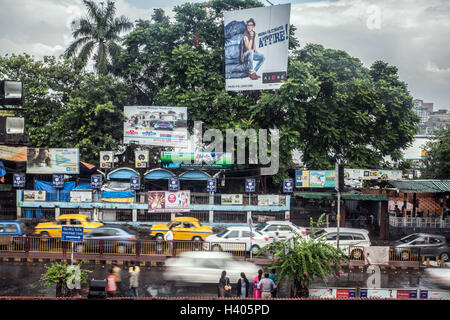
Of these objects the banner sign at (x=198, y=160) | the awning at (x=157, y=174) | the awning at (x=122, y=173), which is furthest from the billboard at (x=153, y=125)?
the awning at (x=122, y=173)

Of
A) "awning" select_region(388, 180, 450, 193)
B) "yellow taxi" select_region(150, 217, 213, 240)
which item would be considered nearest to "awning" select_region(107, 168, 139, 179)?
"yellow taxi" select_region(150, 217, 213, 240)

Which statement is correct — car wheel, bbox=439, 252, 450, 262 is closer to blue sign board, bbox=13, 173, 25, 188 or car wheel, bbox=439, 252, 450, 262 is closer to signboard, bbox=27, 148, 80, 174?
signboard, bbox=27, 148, 80, 174

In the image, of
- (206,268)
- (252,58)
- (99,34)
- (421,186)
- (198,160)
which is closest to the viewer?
(206,268)

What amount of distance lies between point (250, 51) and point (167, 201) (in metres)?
11.8

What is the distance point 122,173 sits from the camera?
82.9 feet

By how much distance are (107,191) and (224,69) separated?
1235 centimetres

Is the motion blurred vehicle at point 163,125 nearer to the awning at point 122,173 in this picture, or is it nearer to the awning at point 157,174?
the awning at point 157,174

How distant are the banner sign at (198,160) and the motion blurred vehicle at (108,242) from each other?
10028 mm

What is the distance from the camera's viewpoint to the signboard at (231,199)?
2423cm

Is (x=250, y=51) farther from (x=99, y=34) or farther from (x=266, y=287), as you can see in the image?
(x=266, y=287)

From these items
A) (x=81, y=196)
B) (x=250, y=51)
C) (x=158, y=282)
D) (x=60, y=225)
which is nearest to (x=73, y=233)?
(x=158, y=282)
